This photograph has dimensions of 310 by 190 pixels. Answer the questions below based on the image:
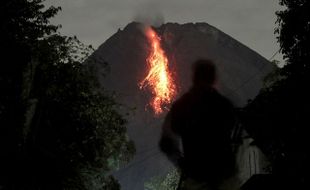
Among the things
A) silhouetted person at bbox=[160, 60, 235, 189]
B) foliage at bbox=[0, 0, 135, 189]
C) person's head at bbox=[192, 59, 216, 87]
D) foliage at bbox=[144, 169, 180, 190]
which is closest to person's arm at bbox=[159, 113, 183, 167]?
silhouetted person at bbox=[160, 60, 235, 189]

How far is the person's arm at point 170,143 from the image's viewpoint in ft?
16.1

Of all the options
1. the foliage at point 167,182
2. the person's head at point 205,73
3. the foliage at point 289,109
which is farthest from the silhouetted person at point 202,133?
the foliage at point 167,182

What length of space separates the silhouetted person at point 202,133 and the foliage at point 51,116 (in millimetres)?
6791

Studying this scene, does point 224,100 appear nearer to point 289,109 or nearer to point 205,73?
A: point 205,73

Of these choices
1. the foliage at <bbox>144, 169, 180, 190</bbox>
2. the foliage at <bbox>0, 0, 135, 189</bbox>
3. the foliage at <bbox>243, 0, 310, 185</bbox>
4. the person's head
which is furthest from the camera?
the foliage at <bbox>144, 169, 180, 190</bbox>

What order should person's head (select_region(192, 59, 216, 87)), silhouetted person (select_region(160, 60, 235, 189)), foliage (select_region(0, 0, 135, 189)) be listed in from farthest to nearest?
1. foliage (select_region(0, 0, 135, 189))
2. person's head (select_region(192, 59, 216, 87))
3. silhouetted person (select_region(160, 60, 235, 189))

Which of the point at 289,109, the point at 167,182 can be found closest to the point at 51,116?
the point at 289,109

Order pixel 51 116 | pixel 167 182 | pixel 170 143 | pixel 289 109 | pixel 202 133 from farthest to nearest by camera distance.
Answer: pixel 167 182, pixel 51 116, pixel 289 109, pixel 170 143, pixel 202 133

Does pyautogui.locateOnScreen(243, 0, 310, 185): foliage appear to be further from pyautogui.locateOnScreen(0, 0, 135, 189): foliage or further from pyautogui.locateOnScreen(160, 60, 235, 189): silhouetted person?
pyautogui.locateOnScreen(0, 0, 135, 189): foliage

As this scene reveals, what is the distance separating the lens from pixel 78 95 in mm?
23812

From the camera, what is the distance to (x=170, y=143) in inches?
196

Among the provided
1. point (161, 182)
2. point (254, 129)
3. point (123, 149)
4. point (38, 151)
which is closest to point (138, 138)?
point (161, 182)

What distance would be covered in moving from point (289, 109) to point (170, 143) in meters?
11.4

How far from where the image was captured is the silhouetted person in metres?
4.52
